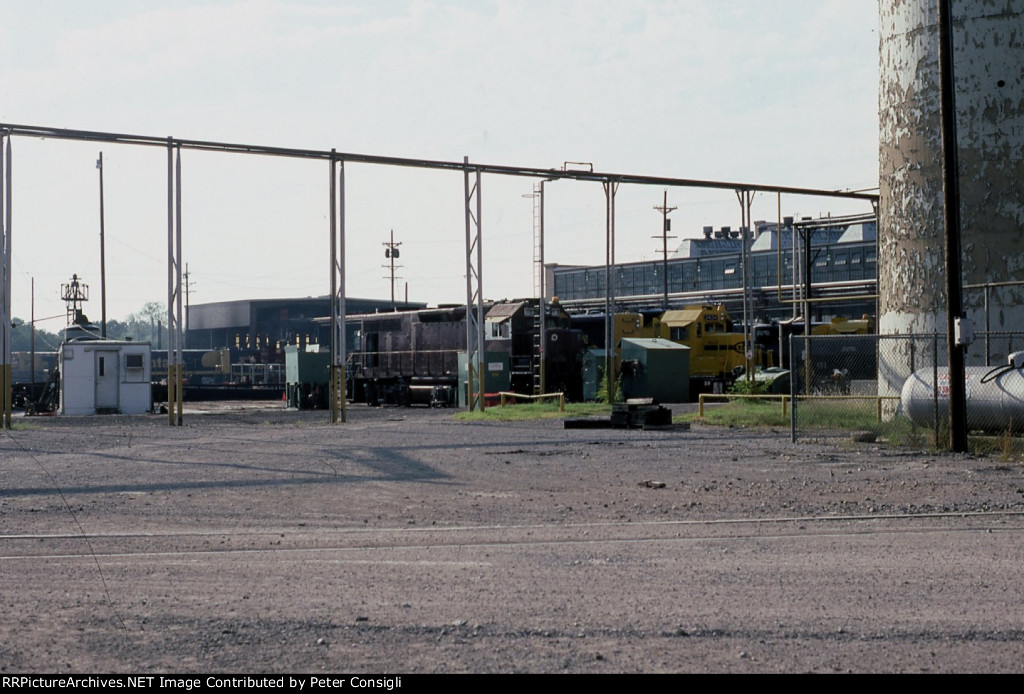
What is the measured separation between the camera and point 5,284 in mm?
27344

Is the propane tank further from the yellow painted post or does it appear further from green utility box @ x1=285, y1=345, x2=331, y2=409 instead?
green utility box @ x1=285, y1=345, x2=331, y2=409

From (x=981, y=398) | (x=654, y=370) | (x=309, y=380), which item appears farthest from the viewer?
(x=309, y=380)

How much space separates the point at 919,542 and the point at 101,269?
55.4 m

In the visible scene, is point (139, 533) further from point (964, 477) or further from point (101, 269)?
point (101, 269)

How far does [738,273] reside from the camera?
8919 centimetres

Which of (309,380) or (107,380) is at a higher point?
(107,380)

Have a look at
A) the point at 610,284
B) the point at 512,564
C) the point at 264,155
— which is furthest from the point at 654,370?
the point at 512,564

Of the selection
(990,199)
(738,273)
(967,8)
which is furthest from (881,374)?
(738,273)

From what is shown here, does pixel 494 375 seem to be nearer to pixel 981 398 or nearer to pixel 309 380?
pixel 309 380

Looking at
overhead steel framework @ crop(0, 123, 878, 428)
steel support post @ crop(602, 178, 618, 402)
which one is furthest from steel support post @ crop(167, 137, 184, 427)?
steel support post @ crop(602, 178, 618, 402)

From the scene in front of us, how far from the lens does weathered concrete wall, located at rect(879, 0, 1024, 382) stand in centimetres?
2617

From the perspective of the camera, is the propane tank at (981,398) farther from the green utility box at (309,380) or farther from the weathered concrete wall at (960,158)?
the green utility box at (309,380)

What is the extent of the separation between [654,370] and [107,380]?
65.2 feet

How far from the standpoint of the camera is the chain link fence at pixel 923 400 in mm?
19844
